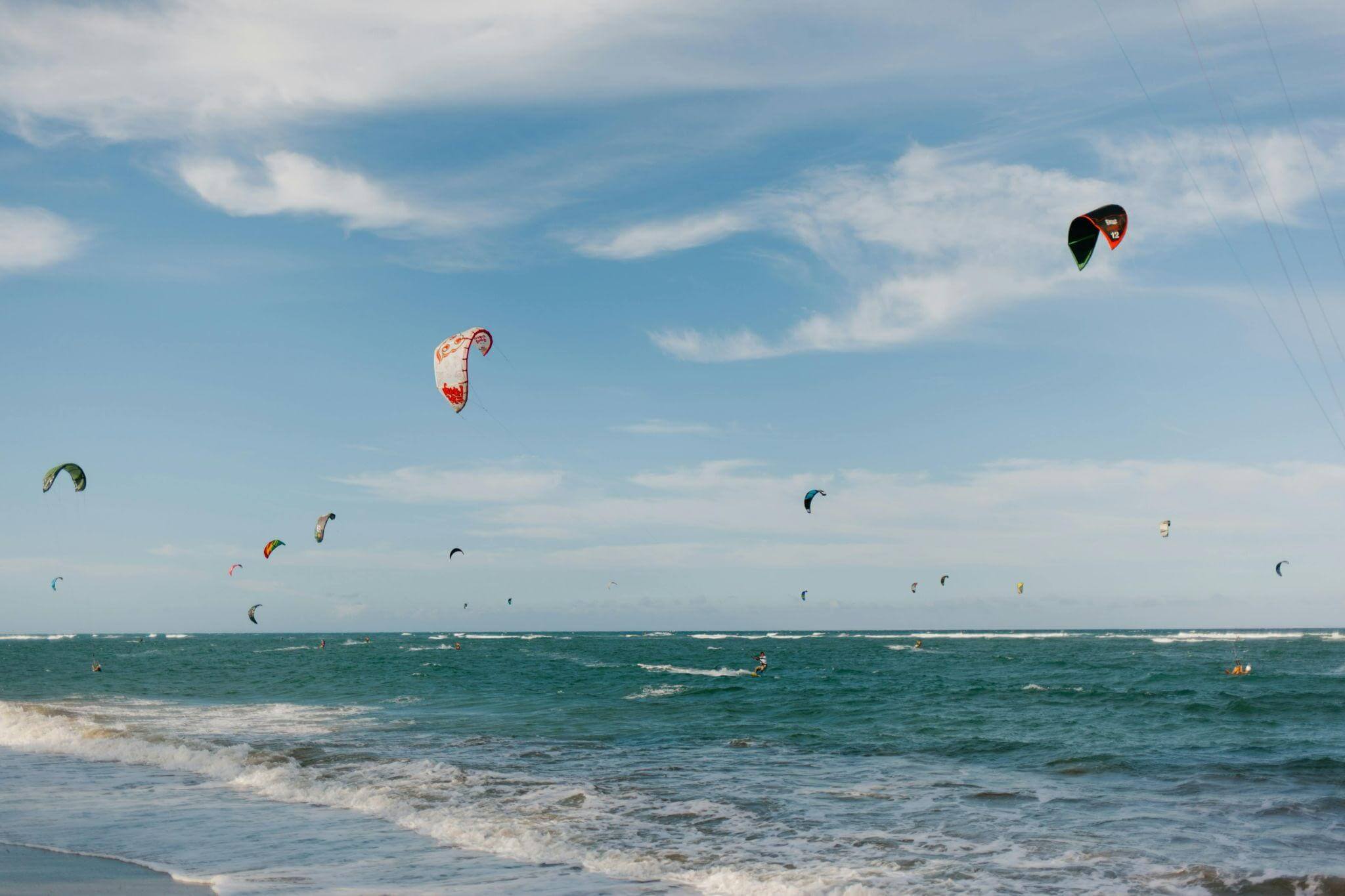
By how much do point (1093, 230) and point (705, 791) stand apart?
38.3 feet

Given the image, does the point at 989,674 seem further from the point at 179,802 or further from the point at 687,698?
the point at 179,802

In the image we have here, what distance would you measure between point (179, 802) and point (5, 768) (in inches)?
235

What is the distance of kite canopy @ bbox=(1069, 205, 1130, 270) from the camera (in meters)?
15.9

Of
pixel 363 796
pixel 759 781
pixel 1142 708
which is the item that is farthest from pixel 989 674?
pixel 363 796

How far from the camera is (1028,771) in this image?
691 inches

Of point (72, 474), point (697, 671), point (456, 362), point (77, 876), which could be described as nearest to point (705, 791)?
point (77, 876)

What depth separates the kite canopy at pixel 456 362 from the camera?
21.4 metres

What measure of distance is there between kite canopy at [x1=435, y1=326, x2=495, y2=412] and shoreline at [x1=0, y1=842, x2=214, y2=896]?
11671mm

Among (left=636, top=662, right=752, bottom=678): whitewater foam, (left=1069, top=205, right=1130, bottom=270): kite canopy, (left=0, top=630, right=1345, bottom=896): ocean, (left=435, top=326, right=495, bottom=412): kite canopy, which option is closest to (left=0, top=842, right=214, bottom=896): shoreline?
(left=0, top=630, right=1345, bottom=896): ocean

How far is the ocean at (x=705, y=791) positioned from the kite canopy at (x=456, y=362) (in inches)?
310

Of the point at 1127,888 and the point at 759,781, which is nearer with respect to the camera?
the point at 1127,888

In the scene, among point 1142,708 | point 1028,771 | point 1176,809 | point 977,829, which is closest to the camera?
point 977,829

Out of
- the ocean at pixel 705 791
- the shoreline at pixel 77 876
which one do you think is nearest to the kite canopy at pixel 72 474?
the ocean at pixel 705 791

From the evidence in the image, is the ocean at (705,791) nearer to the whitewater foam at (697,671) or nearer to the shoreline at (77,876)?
the shoreline at (77,876)
